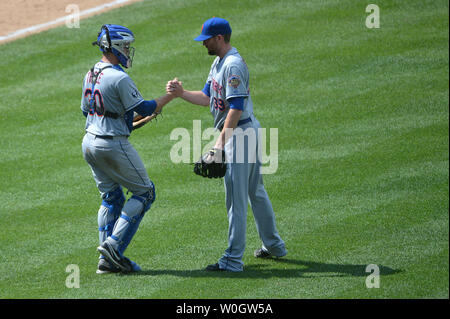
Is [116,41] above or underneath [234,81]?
above

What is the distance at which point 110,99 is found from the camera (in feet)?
19.0

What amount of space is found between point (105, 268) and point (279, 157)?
3758 millimetres

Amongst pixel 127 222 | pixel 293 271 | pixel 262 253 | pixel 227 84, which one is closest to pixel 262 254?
pixel 262 253

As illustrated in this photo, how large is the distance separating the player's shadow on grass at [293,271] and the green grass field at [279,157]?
0.08 ft

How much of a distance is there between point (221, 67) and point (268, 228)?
144 cm

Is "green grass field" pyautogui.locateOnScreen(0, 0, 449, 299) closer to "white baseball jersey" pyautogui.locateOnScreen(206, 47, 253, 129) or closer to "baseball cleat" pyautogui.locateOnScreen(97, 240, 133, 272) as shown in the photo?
"baseball cleat" pyautogui.locateOnScreen(97, 240, 133, 272)

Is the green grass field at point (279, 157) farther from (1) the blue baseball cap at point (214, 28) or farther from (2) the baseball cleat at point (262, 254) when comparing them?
(1) the blue baseball cap at point (214, 28)

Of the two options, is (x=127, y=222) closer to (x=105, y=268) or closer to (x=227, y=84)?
(x=105, y=268)

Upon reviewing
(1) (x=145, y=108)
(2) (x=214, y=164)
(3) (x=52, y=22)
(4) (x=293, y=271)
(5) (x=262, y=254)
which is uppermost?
(3) (x=52, y=22)

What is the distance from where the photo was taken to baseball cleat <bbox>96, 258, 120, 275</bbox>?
596 centimetres

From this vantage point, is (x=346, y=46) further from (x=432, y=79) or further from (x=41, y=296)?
(x=41, y=296)

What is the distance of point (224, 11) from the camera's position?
46.8ft
